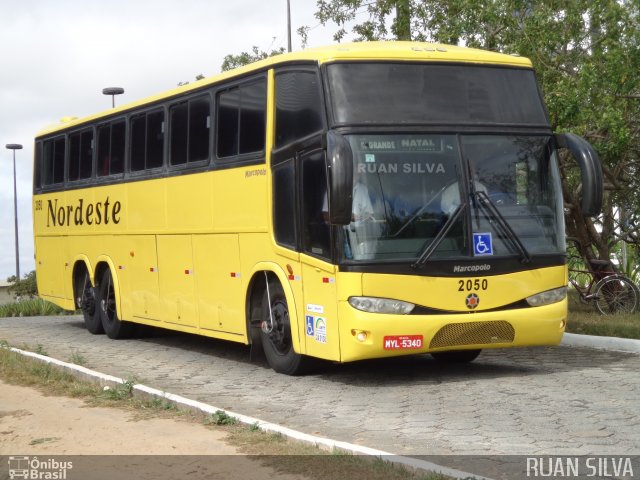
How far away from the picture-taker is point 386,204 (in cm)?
1162

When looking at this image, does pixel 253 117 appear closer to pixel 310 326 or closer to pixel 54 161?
pixel 310 326

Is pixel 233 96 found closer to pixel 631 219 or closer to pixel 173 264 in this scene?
pixel 173 264

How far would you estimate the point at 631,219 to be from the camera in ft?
78.1

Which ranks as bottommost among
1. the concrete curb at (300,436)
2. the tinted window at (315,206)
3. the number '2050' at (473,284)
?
the concrete curb at (300,436)

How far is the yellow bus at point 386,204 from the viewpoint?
11641mm

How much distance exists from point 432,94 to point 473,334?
2.52 m

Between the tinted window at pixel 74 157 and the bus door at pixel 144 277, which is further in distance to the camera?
the tinted window at pixel 74 157

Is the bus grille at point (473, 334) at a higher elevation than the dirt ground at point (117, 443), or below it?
higher

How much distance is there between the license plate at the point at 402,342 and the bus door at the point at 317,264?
524mm

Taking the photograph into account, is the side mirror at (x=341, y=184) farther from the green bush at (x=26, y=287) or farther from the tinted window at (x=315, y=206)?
the green bush at (x=26, y=287)

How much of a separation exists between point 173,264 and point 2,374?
3196mm

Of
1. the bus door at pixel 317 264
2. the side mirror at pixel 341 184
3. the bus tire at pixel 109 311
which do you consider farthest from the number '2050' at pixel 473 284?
the bus tire at pixel 109 311

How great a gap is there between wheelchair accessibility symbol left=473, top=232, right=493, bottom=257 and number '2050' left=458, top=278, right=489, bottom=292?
264mm

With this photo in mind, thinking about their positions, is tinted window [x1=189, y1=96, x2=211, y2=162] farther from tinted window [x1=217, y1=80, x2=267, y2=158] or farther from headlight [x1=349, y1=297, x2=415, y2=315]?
headlight [x1=349, y1=297, x2=415, y2=315]
